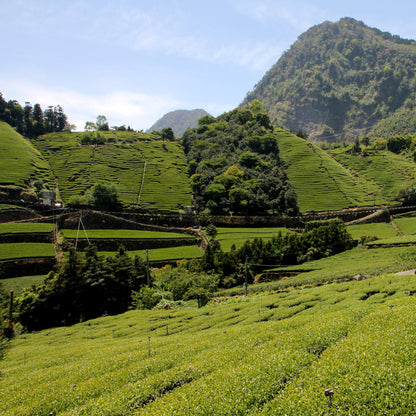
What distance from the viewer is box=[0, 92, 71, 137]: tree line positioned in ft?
474

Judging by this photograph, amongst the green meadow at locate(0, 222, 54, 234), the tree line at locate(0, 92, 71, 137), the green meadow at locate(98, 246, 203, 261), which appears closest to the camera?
the green meadow at locate(0, 222, 54, 234)

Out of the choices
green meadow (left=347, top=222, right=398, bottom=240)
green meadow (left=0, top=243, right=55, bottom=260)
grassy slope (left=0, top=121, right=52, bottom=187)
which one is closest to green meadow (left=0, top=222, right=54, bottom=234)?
green meadow (left=0, top=243, right=55, bottom=260)

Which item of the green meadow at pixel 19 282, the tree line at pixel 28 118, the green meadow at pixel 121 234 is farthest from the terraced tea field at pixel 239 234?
the tree line at pixel 28 118

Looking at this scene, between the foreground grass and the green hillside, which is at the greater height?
the green hillside

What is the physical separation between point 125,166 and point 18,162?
34.9 m

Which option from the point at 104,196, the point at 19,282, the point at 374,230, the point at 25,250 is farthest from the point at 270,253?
the point at 104,196

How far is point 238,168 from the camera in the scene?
10806 centimetres

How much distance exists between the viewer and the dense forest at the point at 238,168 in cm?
9044

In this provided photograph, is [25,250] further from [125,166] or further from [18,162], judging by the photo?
[125,166]

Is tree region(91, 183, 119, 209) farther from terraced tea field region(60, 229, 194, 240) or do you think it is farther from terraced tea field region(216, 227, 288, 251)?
terraced tea field region(216, 227, 288, 251)

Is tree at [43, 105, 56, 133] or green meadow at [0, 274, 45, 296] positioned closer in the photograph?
green meadow at [0, 274, 45, 296]

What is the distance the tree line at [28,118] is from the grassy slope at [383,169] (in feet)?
442

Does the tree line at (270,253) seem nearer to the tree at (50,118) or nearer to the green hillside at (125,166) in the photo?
the green hillside at (125,166)

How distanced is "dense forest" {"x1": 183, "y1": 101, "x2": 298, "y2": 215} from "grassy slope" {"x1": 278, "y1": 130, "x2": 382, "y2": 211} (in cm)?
615
